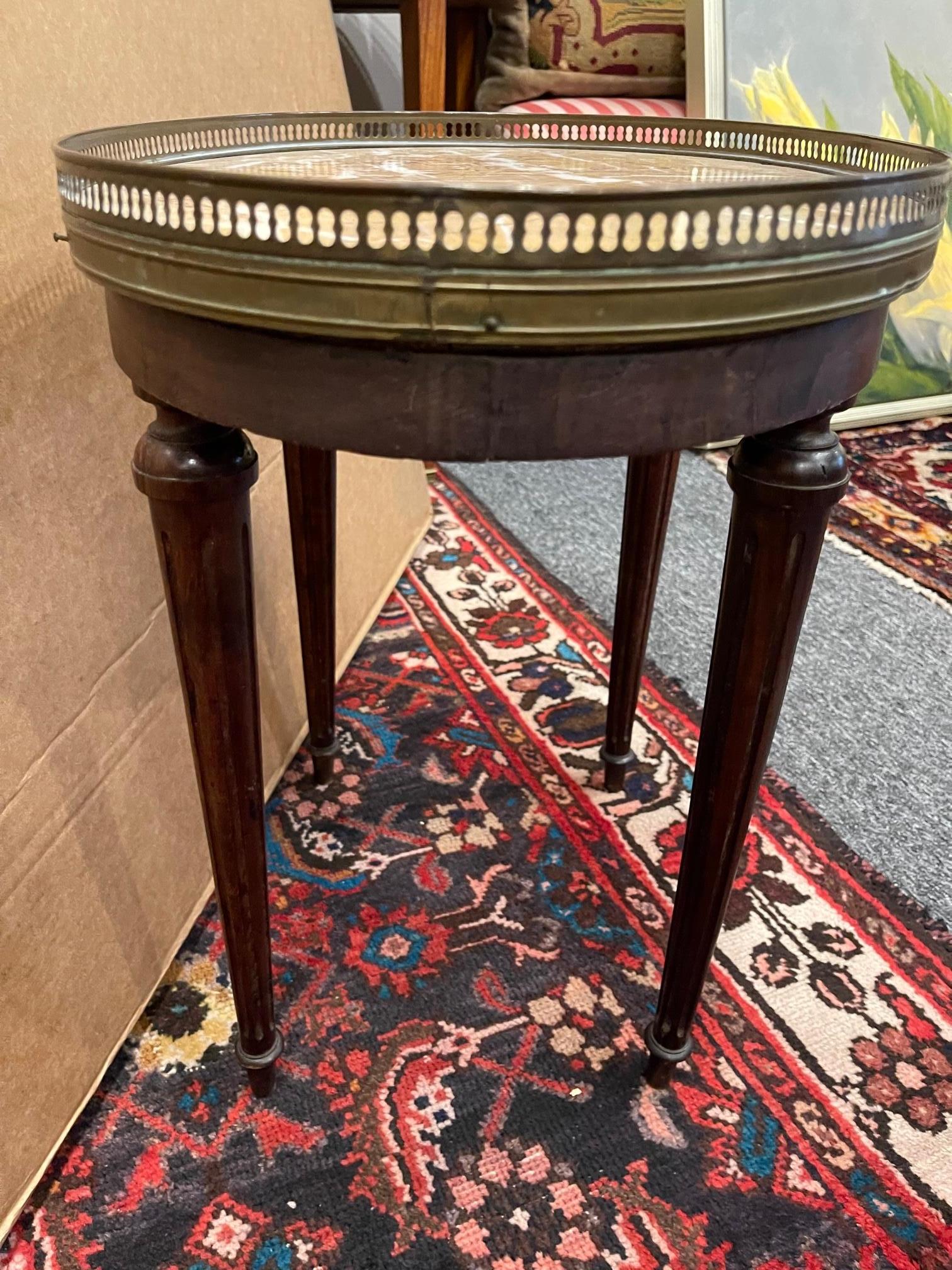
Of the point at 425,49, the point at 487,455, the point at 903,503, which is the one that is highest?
the point at 425,49

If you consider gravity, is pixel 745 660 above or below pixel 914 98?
below

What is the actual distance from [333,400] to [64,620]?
35 cm

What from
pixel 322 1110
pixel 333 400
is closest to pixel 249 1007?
pixel 322 1110

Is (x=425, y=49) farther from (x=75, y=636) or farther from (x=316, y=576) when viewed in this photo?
(x=75, y=636)

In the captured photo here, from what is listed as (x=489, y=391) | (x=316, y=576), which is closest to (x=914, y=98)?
(x=316, y=576)

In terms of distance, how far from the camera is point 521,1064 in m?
0.72

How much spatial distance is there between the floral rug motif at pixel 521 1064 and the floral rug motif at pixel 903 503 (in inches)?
24.4

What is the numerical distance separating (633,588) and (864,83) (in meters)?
1.49

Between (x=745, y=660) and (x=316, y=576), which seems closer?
(x=745, y=660)

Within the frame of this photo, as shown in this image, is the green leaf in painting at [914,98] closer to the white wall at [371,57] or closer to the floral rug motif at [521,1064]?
the white wall at [371,57]

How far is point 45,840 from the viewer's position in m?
0.63

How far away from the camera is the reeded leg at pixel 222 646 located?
0.47 meters

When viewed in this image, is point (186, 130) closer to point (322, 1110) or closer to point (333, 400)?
point (333, 400)

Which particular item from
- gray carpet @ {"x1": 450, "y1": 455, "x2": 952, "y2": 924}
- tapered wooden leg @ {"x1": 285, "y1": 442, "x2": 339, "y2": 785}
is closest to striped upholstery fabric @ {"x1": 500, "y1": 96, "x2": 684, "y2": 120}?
gray carpet @ {"x1": 450, "y1": 455, "x2": 952, "y2": 924}
